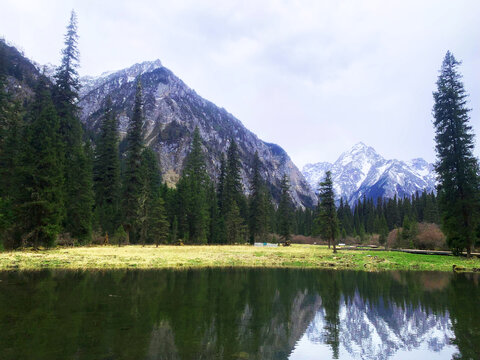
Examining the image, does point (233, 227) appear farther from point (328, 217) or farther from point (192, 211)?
point (328, 217)

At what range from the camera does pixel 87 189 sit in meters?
43.5

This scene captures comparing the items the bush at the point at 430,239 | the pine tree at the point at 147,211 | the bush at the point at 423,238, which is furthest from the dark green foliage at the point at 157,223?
the bush at the point at 423,238

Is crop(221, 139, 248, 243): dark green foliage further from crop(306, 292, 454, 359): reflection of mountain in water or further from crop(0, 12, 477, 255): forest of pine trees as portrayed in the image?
crop(306, 292, 454, 359): reflection of mountain in water

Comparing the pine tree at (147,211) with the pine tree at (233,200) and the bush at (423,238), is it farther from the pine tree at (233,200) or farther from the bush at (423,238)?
the bush at (423,238)

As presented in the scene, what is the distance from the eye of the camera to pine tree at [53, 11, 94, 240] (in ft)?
137

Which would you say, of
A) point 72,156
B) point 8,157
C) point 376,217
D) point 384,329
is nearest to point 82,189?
point 72,156

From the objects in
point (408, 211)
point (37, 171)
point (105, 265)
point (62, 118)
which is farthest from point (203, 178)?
point (408, 211)

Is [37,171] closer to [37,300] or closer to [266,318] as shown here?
[37,300]

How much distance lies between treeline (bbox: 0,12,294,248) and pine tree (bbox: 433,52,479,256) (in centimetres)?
4052

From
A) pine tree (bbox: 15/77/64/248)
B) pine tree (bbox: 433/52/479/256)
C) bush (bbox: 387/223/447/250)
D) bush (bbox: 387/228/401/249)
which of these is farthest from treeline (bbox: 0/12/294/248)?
pine tree (bbox: 433/52/479/256)

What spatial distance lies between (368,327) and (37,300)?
13291 millimetres

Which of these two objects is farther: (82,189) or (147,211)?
(147,211)

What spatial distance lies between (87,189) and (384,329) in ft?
140

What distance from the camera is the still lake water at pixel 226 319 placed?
8148 millimetres
